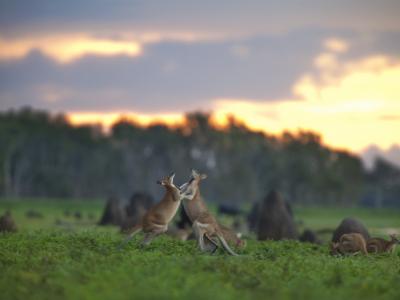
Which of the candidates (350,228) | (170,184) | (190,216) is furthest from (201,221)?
(350,228)

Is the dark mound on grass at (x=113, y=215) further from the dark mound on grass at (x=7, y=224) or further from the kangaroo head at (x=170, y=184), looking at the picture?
the kangaroo head at (x=170, y=184)

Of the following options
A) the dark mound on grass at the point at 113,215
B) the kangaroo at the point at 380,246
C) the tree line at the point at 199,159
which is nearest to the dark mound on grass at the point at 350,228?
the kangaroo at the point at 380,246

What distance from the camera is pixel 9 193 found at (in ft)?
360

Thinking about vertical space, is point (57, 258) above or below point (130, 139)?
below

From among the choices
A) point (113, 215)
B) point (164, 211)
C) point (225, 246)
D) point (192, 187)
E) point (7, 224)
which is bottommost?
point (113, 215)

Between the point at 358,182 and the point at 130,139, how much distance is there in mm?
39948

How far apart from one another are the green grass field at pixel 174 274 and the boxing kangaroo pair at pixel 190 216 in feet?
1.38

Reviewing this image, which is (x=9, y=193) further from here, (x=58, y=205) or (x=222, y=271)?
(x=222, y=271)

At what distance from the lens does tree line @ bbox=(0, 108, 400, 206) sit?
127m

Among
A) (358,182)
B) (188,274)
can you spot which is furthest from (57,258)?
(358,182)

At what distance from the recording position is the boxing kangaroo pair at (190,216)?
66.3 feet

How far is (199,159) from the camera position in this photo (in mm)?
136625

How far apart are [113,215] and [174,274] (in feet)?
114

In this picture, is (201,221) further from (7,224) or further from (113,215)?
(113,215)
